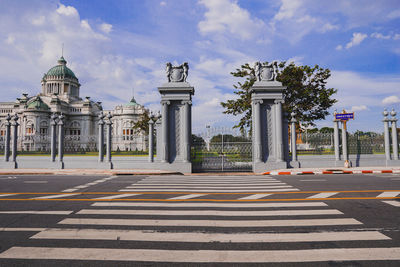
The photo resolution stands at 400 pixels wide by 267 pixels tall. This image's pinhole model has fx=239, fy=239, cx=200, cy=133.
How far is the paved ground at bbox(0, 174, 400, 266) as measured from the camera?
3.43 meters

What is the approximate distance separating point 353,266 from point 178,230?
9.20 feet

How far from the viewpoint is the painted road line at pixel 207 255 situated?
3371 millimetres

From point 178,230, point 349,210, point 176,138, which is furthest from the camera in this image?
point 176,138

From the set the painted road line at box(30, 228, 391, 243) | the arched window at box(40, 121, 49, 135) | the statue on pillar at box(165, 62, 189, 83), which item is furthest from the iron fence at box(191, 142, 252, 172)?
the arched window at box(40, 121, 49, 135)

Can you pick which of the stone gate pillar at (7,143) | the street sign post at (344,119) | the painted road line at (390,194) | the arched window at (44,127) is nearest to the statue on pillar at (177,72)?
the street sign post at (344,119)

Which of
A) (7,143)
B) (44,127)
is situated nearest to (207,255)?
(7,143)

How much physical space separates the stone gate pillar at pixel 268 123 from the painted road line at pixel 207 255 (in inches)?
467

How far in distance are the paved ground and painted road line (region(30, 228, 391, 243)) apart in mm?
17

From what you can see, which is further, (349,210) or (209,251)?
(349,210)

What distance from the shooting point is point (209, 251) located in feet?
11.9

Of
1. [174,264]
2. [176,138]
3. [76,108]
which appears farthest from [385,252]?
[76,108]

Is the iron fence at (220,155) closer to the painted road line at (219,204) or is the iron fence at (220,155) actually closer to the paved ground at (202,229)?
the paved ground at (202,229)

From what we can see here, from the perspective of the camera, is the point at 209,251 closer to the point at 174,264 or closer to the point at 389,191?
the point at 174,264

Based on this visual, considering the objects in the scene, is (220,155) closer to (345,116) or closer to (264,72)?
(264,72)
